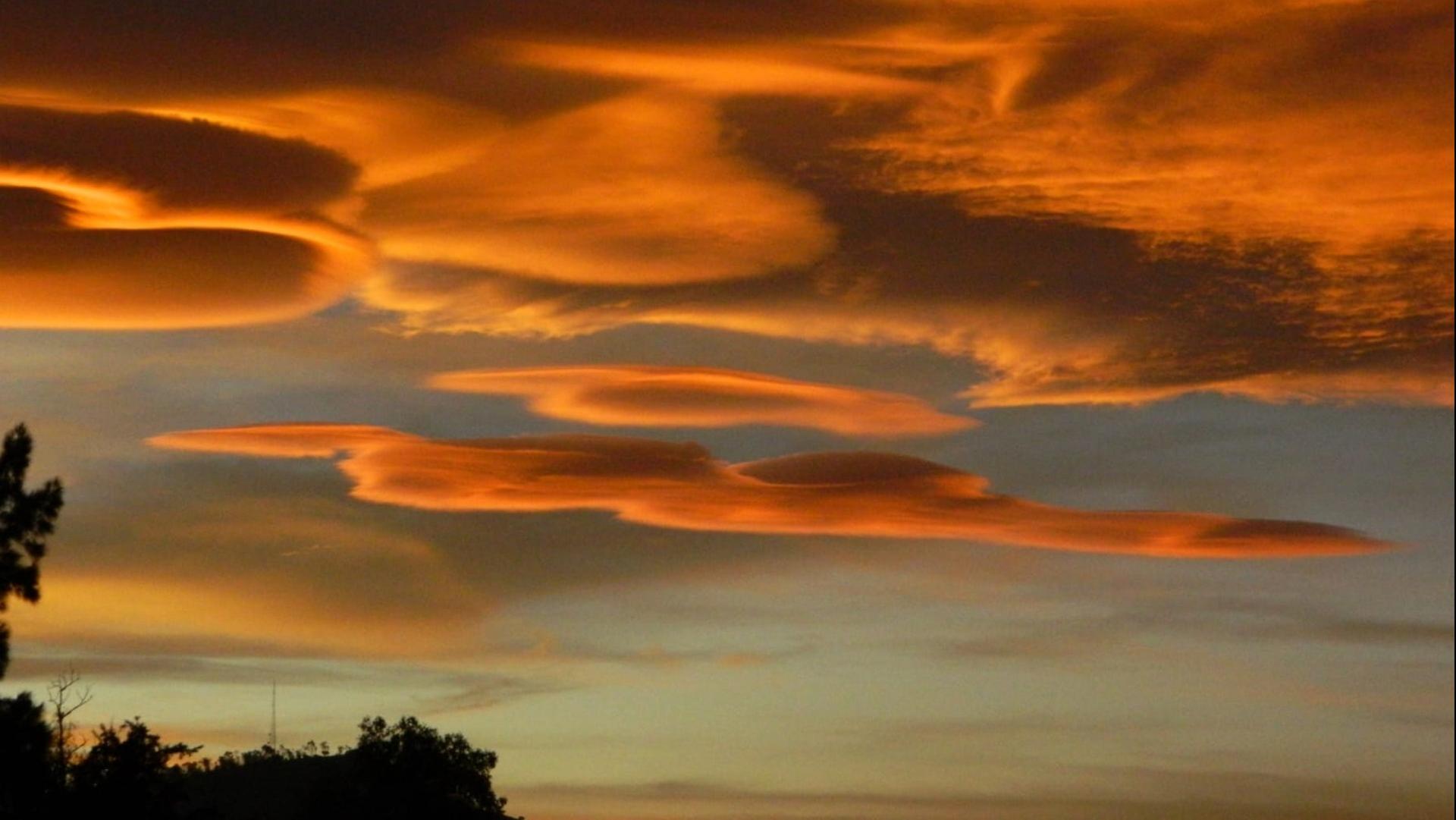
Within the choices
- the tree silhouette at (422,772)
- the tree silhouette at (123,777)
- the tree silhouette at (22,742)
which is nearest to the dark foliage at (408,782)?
the tree silhouette at (422,772)

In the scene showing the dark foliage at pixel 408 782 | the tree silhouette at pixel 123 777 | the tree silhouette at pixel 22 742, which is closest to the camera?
the tree silhouette at pixel 22 742

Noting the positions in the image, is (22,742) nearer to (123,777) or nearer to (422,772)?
(123,777)

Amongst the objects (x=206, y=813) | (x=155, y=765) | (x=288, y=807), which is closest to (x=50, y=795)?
(x=155, y=765)

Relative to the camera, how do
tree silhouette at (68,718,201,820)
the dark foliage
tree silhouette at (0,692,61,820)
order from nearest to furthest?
tree silhouette at (0,692,61,820) < tree silhouette at (68,718,201,820) < the dark foliage

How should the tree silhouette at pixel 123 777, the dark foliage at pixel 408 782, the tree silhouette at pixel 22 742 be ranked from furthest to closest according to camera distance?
the dark foliage at pixel 408 782 < the tree silhouette at pixel 123 777 < the tree silhouette at pixel 22 742

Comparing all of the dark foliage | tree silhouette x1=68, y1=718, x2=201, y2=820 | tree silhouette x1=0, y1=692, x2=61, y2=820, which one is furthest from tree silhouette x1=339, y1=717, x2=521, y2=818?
tree silhouette x1=0, y1=692, x2=61, y2=820

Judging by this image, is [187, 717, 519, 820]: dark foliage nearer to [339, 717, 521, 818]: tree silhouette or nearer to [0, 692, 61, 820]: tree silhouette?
[339, 717, 521, 818]: tree silhouette

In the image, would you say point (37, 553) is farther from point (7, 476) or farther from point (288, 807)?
point (288, 807)

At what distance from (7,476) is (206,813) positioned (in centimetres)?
2713

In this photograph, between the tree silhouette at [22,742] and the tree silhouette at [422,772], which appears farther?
the tree silhouette at [422,772]

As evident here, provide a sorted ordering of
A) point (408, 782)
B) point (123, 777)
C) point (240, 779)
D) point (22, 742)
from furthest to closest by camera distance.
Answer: point (240, 779) → point (408, 782) → point (123, 777) → point (22, 742)

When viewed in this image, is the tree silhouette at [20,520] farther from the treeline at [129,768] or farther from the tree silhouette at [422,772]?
the tree silhouette at [422,772]

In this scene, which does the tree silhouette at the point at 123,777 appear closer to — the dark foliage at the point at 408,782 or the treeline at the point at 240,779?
the treeline at the point at 240,779

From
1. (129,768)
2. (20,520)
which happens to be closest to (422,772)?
(129,768)
